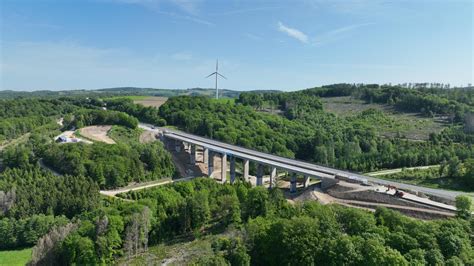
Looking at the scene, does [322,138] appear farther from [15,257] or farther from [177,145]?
[15,257]

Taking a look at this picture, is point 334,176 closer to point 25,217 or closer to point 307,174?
point 307,174

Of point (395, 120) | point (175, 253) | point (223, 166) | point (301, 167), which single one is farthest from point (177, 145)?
point (395, 120)

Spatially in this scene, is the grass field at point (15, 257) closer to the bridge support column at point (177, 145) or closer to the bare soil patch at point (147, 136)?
the bridge support column at point (177, 145)

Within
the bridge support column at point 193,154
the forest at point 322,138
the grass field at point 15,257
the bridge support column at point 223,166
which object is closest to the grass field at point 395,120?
the forest at point 322,138

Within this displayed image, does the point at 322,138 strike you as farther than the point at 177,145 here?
No

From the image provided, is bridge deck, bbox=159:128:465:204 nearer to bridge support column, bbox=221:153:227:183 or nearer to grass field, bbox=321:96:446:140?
bridge support column, bbox=221:153:227:183

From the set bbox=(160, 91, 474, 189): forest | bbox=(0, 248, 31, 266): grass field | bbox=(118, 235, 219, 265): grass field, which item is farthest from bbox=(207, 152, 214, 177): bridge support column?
bbox=(0, 248, 31, 266): grass field

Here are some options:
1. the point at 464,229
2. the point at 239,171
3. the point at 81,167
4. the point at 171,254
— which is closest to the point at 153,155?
the point at 81,167
